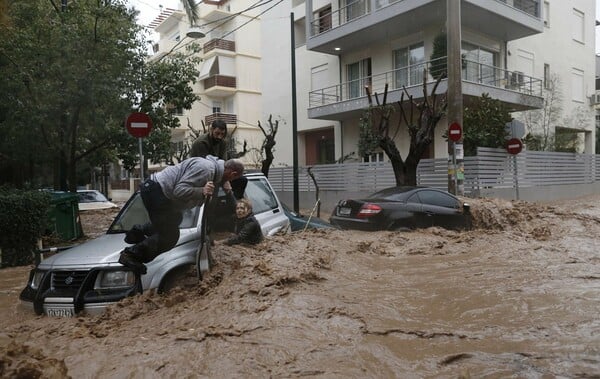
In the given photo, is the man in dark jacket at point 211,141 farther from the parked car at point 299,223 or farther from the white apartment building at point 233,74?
the white apartment building at point 233,74

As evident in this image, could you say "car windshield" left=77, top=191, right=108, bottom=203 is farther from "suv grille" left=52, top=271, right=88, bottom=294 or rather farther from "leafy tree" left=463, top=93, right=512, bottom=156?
"suv grille" left=52, top=271, right=88, bottom=294

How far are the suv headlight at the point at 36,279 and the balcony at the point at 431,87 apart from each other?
14.5 metres

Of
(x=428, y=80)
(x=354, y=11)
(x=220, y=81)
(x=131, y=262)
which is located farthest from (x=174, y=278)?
(x=220, y=81)

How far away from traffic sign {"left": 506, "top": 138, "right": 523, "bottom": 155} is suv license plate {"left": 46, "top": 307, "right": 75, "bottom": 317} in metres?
14.0

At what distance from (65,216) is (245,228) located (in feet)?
20.8

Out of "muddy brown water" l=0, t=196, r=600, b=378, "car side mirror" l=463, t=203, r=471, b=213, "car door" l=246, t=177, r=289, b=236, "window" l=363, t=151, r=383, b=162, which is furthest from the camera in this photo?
"window" l=363, t=151, r=383, b=162

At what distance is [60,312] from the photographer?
4.13 metres

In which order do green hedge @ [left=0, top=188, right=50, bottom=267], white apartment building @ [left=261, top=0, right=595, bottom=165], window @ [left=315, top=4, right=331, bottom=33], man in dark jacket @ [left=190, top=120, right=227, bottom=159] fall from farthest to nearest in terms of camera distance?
window @ [left=315, top=4, right=331, bottom=33] → white apartment building @ [left=261, top=0, right=595, bottom=165] → green hedge @ [left=0, top=188, right=50, bottom=267] → man in dark jacket @ [left=190, top=120, right=227, bottom=159]

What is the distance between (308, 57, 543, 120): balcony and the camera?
681 inches

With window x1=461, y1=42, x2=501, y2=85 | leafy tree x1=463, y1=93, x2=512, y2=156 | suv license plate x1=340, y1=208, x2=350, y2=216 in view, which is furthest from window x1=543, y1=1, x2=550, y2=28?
suv license plate x1=340, y1=208, x2=350, y2=216

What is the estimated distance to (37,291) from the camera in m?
4.28

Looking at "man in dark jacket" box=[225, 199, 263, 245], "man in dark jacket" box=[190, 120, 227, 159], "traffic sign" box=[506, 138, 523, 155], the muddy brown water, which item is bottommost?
the muddy brown water

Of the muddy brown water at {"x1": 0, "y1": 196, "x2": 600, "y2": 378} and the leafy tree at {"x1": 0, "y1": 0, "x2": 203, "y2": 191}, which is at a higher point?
the leafy tree at {"x1": 0, "y1": 0, "x2": 203, "y2": 191}

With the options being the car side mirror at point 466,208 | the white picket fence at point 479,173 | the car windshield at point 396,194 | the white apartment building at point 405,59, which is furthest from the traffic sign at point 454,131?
the white apartment building at point 405,59
